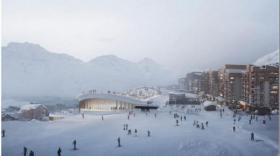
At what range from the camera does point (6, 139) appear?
13.0 meters

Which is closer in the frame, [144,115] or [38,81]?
[144,115]

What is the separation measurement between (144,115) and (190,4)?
809 centimetres

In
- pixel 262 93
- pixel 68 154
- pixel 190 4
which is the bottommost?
pixel 68 154

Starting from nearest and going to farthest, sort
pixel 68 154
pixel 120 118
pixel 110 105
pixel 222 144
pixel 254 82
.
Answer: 1. pixel 68 154
2. pixel 222 144
3. pixel 120 118
4. pixel 110 105
5. pixel 254 82

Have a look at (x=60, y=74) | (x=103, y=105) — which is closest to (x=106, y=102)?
(x=103, y=105)

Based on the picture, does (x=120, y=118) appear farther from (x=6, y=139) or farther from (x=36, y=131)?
(x=6, y=139)

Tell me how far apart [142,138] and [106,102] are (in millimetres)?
13825

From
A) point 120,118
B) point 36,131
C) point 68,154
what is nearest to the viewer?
point 68,154

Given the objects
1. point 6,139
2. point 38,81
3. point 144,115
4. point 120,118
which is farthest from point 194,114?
point 38,81

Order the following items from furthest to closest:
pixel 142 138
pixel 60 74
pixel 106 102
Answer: pixel 60 74
pixel 106 102
pixel 142 138

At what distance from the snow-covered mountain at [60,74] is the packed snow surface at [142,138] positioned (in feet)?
145

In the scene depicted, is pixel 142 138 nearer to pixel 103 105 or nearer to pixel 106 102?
pixel 106 102

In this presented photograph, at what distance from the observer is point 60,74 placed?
278 feet

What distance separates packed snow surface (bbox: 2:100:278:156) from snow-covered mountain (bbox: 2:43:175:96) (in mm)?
44185
